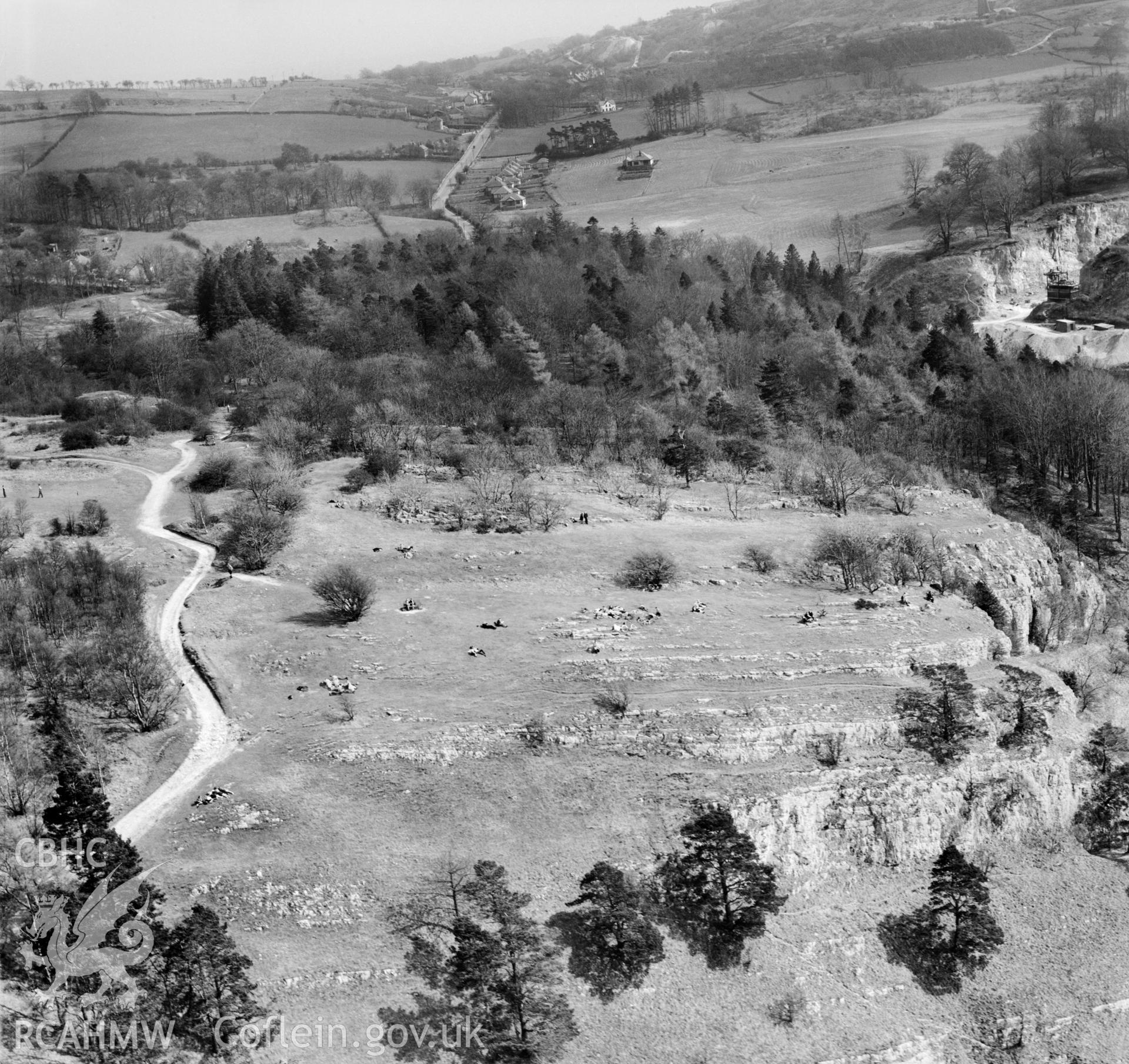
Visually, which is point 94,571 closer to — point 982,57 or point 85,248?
point 85,248

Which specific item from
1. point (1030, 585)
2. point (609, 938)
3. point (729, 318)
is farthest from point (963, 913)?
point (729, 318)

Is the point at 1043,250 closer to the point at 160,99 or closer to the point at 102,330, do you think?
the point at 102,330

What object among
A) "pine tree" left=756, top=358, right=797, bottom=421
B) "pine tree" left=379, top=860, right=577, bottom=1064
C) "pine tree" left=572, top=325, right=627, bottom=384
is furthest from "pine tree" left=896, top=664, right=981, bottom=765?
"pine tree" left=572, top=325, right=627, bottom=384

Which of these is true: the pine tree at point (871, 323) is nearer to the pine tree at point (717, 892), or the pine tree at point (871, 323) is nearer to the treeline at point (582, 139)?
the pine tree at point (717, 892)

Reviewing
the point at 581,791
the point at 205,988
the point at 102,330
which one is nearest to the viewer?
the point at 205,988

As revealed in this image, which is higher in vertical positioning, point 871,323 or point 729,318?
point 729,318

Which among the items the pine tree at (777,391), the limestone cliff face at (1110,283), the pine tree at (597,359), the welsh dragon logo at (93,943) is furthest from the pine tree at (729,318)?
the welsh dragon logo at (93,943)
